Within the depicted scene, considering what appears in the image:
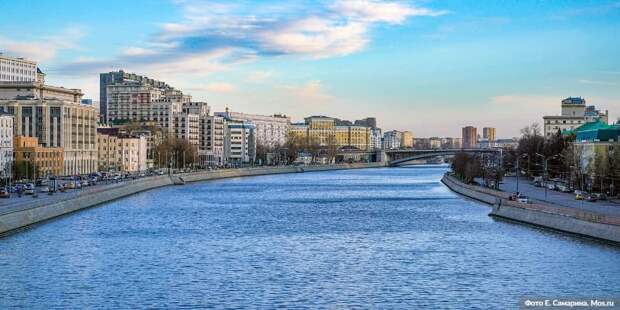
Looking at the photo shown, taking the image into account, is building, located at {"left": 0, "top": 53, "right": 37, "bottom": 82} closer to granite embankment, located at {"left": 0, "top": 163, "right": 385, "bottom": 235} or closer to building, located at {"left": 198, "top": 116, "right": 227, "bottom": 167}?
building, located at {"left": 198, "top": 116, "right": 227, "bottom": 167}

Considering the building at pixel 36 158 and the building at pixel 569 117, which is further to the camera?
the building at pixel 569 117

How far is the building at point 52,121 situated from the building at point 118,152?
7595mm

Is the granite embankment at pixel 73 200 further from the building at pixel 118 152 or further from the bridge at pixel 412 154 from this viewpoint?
the bridge at pixel 412 154

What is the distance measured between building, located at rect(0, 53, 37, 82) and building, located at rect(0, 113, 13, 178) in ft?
182

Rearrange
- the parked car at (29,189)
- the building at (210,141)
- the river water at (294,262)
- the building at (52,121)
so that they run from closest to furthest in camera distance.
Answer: the river water at (294,262), the parked car at (29,189), the building at (52,121), the building at (210,141)

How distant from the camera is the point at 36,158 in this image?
86.3 m

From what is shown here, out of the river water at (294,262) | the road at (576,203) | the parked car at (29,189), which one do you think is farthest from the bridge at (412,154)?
the river water at (294,262)

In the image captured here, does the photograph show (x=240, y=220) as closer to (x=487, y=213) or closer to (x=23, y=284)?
(x=487, y=213)

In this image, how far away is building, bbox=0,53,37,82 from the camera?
462 ft

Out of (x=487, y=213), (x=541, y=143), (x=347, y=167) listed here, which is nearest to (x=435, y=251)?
(x=487, y=213)

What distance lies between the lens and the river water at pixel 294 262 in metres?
27.0

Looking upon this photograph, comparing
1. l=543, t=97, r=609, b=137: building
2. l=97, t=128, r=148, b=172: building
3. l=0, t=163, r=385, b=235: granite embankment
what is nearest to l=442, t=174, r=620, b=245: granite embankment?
l=0, t=163, r=385, b=235: granite embankment

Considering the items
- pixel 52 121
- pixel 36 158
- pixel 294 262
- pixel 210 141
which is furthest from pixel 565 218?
pixel 210 141

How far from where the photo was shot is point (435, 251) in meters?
36.9
